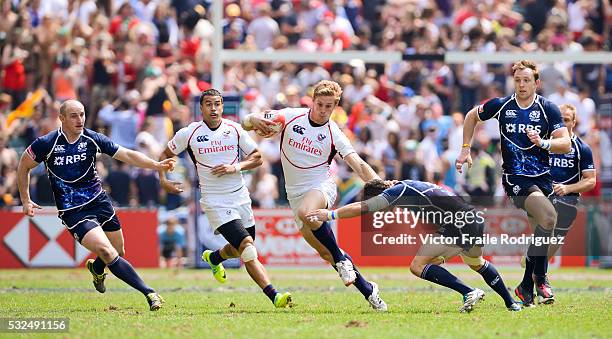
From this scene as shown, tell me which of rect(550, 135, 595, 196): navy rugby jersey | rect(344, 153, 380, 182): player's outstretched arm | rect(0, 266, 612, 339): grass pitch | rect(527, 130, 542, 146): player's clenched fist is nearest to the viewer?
rect(0, 266, 612, 339): grass pitch

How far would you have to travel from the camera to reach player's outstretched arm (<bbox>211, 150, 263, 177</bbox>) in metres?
14.0

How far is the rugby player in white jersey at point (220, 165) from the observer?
14.1m

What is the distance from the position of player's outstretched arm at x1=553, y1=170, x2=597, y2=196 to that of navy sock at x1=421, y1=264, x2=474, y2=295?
6.62 ft

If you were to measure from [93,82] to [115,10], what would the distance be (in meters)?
2.51

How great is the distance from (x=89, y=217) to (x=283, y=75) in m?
12.8

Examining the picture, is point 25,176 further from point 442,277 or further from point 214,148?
point 442,277

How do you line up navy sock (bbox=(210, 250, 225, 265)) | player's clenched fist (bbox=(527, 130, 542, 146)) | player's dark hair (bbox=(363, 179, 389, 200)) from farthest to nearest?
navy sock (bbox=(210, 250, 225, 265)) → player's clenched fist (bbox=(527, 130, 542, 146)) → player's dark hair (bbox=(363, 179, 389, 200))

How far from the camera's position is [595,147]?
23.8 m

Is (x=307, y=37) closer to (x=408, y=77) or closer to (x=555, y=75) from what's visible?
(x=408, y=77)

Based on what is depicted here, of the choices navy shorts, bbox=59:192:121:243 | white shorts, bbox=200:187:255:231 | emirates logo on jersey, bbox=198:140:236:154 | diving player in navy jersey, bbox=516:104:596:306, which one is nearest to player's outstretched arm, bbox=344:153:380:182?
white shorts, bbox=200:187:255:231

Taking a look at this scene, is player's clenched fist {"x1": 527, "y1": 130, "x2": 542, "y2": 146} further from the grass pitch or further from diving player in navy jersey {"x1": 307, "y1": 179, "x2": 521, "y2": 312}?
the grass pitch

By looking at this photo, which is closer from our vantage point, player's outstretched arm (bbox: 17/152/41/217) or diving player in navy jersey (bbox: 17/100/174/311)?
diving player in navy jersey (bbox: 17/100/174/311)

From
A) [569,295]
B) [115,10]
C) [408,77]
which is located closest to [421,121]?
[408,77]

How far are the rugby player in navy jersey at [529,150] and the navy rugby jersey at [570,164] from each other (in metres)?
1.37
